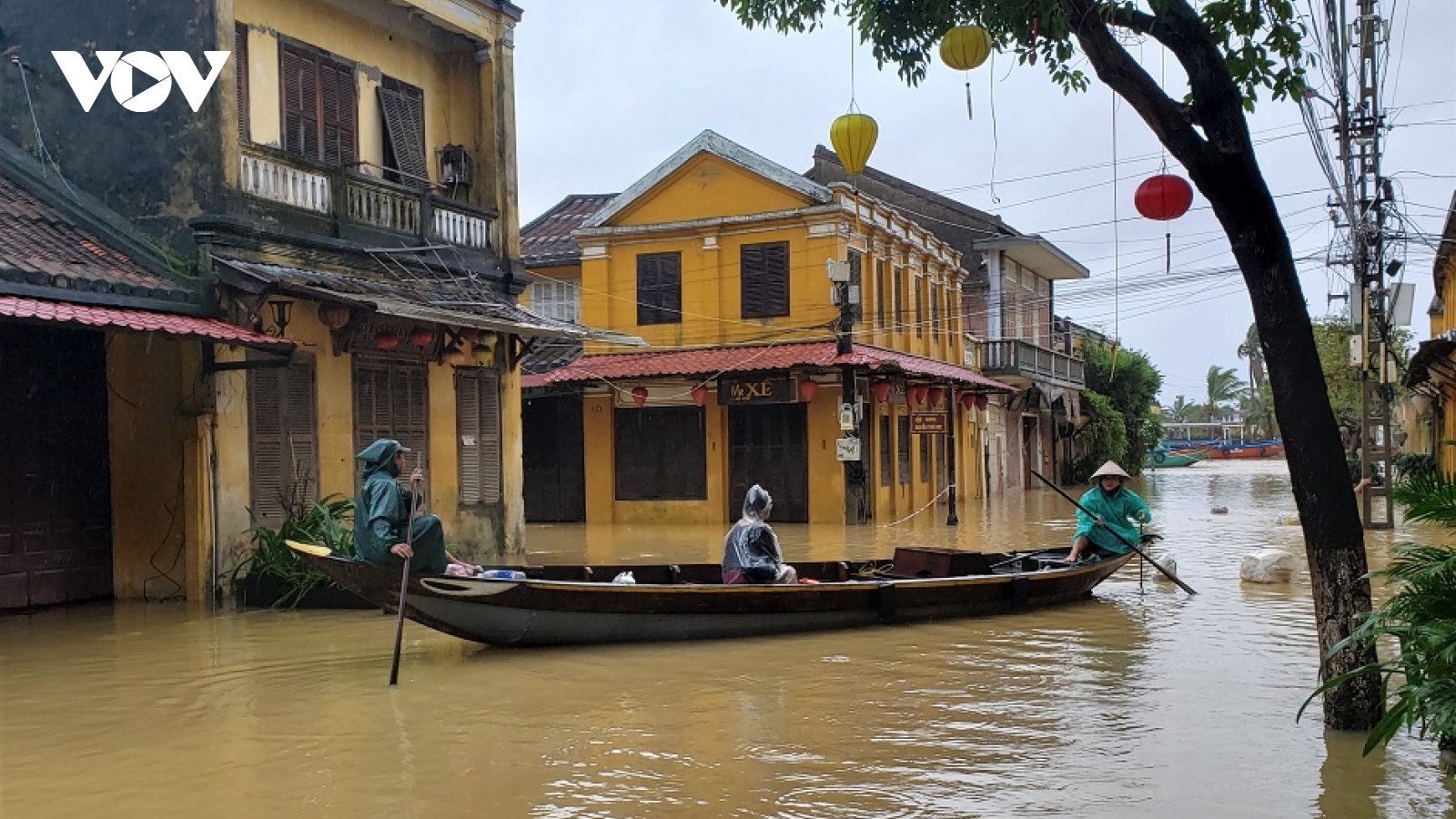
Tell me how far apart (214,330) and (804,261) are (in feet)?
46.0

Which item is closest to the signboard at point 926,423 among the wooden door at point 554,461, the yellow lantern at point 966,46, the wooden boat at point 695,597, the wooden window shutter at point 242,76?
the wooden door at point 554,461

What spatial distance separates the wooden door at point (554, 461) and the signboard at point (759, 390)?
3.64 meters

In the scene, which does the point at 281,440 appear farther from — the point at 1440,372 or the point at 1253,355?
the point at 1253,355

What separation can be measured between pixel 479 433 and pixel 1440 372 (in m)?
19.6

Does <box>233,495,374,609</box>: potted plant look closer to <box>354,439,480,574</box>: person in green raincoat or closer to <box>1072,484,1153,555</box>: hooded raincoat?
<box>354,439,480,574</box>: person in green raincoat

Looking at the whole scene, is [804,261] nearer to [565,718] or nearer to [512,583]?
[512,583]

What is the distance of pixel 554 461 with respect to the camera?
26625 millimetres

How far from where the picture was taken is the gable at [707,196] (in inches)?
966

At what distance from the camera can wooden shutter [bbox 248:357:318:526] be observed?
1314 cm

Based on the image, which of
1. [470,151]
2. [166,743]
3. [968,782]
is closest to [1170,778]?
[968,782]

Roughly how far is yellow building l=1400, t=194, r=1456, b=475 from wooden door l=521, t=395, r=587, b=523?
1556 centimetres

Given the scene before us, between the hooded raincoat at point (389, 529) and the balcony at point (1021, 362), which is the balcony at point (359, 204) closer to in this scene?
the hooded raincoat at point (389, 529)

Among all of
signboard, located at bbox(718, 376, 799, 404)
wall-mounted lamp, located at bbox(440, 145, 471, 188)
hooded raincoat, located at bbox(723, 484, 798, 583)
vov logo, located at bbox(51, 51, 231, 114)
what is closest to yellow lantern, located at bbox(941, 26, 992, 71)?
hooded raincoat, located at bbox(723, 484, 798, 583)

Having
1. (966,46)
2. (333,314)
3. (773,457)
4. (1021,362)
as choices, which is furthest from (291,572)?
(1021,362)
